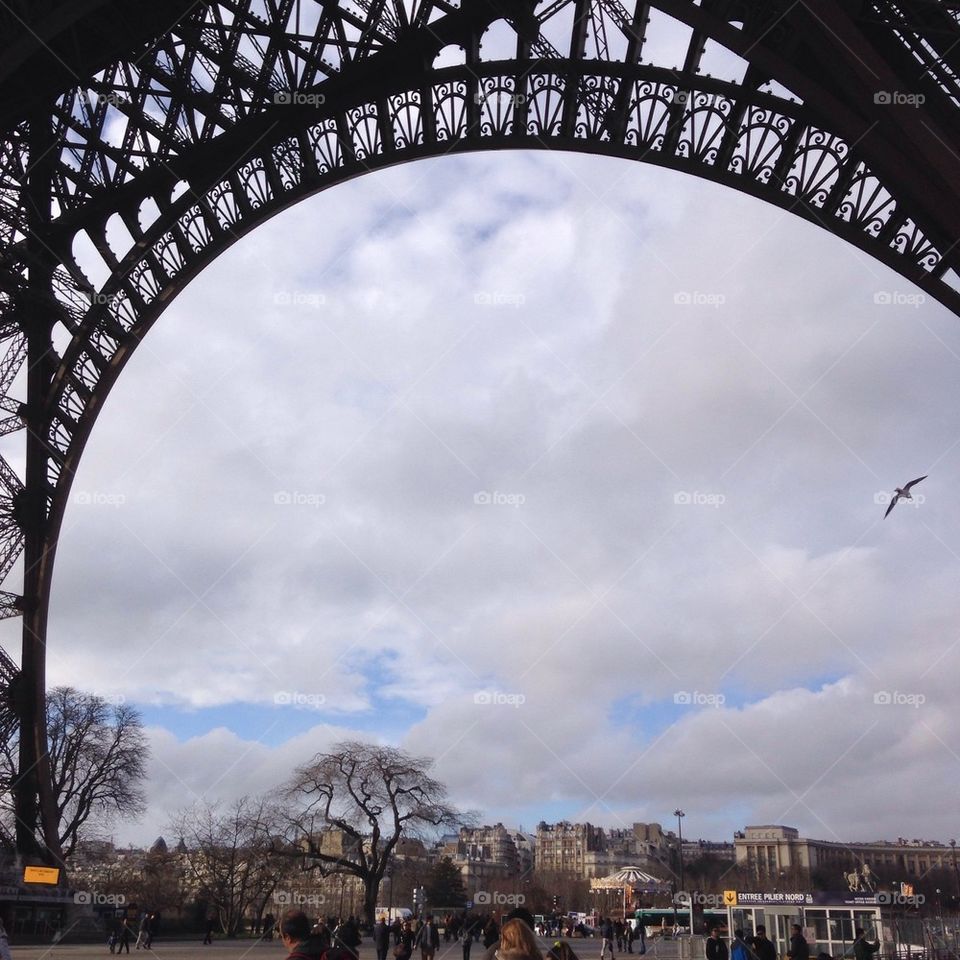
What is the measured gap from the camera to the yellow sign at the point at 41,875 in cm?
2422

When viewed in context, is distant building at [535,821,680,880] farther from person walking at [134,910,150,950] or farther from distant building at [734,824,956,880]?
person walking at [134,910,150,950]

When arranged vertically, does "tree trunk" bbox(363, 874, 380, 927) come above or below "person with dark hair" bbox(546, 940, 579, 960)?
below

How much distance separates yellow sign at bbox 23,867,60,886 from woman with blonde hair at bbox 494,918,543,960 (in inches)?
905

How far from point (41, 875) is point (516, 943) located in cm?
2341

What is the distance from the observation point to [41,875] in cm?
2431

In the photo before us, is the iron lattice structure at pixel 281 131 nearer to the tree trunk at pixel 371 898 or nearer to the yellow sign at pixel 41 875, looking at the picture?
the yellow sign at pixel 41 875

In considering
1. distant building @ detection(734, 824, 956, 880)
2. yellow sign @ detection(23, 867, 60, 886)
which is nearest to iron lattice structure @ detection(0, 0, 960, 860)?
yellow sign @ detection(23, 867, 60, 886)

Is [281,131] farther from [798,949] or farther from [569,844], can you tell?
[569,844]

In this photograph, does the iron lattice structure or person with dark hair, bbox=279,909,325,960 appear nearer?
→ person with dark hair, bbox=279,909,325,960

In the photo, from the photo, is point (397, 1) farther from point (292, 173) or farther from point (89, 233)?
point (89, 233)

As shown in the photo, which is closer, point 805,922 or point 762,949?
point 762,949

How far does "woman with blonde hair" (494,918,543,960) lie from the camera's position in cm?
462

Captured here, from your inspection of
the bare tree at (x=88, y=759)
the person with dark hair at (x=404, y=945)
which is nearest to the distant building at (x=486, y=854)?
the bare tree at (x=88, y=759)

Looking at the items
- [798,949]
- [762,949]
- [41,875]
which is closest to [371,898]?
[41,875]
